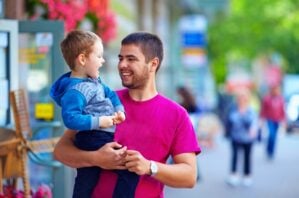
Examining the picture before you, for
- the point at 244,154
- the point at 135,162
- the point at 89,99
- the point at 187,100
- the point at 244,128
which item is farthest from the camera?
the point at 187,100

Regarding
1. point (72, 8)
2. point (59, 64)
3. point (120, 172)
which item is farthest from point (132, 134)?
point (72, 8)

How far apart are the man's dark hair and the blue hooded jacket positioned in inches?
9.5

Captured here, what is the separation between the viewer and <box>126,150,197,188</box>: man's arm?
398 cm

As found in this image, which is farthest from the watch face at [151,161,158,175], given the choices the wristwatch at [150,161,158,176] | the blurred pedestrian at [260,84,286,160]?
the blurred pedestrian at [260,84,286,160]

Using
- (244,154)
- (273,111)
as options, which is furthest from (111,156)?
(273,111)

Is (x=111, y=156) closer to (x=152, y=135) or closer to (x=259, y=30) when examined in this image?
(x=152, y=135)

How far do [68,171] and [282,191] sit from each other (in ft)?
18.4

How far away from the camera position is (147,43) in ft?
13.8

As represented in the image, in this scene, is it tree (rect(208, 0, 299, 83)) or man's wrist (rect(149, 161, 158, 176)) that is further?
tree (rect(208, 0, 299, 83))

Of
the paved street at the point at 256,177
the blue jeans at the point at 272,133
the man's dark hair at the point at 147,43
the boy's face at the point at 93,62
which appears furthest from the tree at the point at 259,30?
the boy's face at the point at 93,62

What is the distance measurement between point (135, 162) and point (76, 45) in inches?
24.4

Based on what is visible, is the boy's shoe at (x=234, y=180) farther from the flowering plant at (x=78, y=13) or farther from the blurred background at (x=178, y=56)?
the flowering plant at (x=78, y=13)

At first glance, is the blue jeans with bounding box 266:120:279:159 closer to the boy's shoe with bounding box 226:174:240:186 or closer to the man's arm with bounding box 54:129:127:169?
the boy's shoe with bounding box 226:174:240:186

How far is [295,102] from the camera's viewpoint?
9.69 meters
